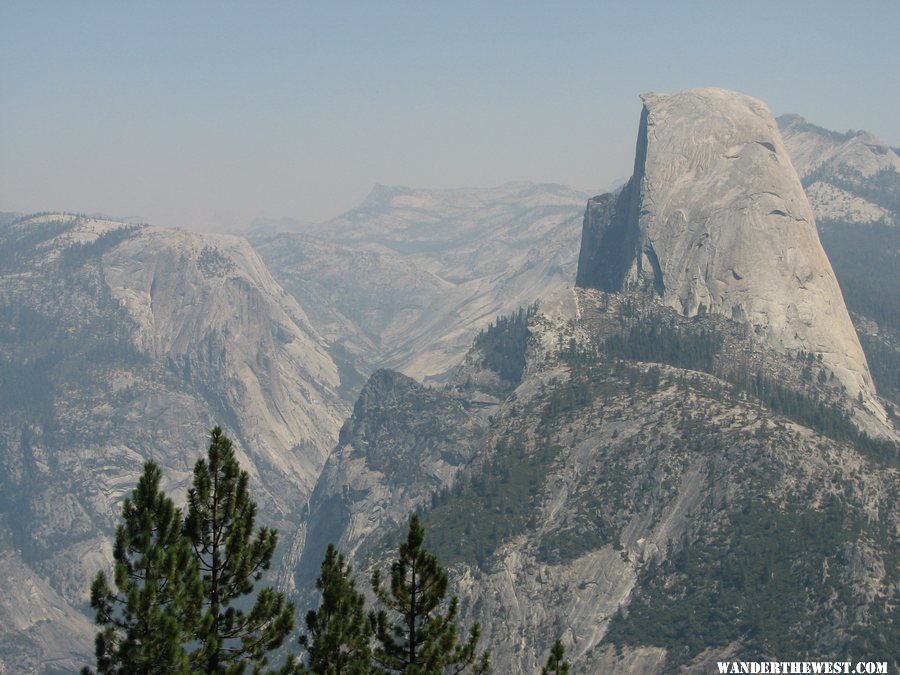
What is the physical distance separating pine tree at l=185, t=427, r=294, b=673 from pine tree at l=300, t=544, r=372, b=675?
3951mm

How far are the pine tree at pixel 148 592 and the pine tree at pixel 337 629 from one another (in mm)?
9347

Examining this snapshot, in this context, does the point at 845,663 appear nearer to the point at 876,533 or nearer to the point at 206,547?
the point at 876,533

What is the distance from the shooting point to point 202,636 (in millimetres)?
59000

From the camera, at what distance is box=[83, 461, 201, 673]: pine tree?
55.2 metres

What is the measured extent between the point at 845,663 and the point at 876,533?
106ft

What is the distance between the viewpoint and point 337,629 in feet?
214

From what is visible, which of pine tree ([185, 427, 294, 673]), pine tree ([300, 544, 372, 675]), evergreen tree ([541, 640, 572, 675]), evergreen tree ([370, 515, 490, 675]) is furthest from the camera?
evergreen tree ([541, 640, 572, 675])

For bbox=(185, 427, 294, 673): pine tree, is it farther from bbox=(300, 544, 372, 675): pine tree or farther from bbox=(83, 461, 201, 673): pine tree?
bbox=(300, 544, 372, 675): pine tree

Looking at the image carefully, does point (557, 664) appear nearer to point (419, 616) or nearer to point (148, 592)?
point (419, 616)

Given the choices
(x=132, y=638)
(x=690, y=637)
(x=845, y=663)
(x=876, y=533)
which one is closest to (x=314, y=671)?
(x=132, y=638)

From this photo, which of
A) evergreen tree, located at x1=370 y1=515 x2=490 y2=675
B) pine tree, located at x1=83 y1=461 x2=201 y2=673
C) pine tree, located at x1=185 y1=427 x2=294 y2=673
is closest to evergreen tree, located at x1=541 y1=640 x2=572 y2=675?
evergreen tree, located at x1=370 y1=515 x2=490 y2=675

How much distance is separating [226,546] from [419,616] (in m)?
12.0

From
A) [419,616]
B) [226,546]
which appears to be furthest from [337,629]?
[226,546]

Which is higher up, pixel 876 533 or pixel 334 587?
pixel 334 587
